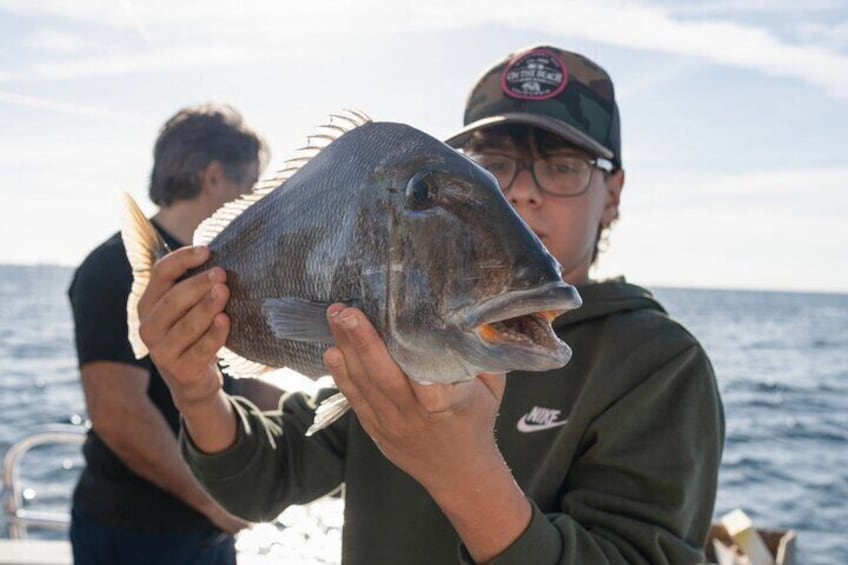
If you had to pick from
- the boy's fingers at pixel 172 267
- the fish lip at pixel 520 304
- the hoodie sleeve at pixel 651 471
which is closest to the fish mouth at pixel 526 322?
the fish lip at pixel 520 304

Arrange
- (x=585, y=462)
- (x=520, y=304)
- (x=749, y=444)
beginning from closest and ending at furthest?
(x=520, y=304), (x=585, y=462), (x=749, y=444)

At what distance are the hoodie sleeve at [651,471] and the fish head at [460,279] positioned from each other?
0.70 meters

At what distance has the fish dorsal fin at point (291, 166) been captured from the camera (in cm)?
212

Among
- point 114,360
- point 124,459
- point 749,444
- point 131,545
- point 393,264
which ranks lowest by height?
point 749,444

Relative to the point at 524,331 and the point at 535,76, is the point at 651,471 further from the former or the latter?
the point at 535,76

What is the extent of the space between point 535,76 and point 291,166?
1032mm

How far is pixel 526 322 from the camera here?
1654 millimetres

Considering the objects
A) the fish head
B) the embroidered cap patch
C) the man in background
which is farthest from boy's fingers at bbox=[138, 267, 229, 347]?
the man in background

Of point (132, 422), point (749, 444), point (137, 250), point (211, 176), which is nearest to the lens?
point (137, 250)

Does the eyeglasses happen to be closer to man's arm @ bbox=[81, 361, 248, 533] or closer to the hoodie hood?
the hoodie hood

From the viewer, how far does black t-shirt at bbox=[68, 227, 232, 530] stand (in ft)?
12.9

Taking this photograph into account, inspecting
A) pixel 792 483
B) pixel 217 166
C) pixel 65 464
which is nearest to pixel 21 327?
pixel 65 464

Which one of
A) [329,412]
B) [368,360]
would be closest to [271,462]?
[329,412]

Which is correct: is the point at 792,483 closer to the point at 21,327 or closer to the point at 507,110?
the point at 507,110
